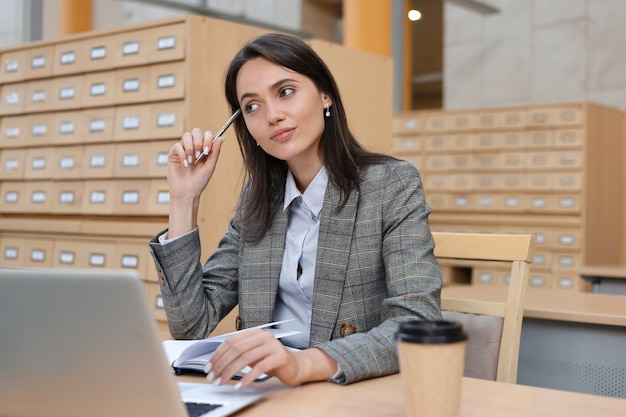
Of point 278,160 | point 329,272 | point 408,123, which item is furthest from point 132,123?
point 408,123

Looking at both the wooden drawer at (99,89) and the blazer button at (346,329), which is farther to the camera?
the wooden drawer at (99,89)

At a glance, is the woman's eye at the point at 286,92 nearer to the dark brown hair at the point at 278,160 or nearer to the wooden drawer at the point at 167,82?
the dark brown hair at the point at 278,160

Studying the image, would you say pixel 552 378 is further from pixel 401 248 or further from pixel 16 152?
pixel 16 152

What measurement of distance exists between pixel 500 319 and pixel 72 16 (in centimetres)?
636

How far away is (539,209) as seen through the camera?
5.88 meters

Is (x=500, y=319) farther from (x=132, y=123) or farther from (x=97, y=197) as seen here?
(x=97, y=197)

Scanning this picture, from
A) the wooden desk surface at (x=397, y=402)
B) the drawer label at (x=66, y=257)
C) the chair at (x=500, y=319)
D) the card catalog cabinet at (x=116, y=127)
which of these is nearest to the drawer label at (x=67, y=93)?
the card catalog cabinet at (x=116, y=127)

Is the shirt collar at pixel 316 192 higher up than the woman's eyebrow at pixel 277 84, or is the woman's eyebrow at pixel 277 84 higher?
the woman's eyebrow at pixel 277 84

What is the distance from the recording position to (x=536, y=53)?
8.55 metres

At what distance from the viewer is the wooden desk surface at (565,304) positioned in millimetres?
2184

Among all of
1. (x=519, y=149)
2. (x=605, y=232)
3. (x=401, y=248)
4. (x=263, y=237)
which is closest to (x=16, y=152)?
(x=263, y=237)

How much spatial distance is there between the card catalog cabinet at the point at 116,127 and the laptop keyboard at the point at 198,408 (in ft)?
6.35

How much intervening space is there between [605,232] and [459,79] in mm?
3614

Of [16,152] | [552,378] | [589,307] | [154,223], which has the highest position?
[16,152]
